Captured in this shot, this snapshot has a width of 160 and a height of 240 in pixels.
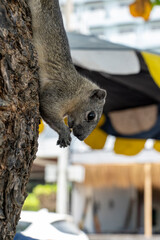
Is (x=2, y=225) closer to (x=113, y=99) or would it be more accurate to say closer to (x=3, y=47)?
(x=3, y=47)

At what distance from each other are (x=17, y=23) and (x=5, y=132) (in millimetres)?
280

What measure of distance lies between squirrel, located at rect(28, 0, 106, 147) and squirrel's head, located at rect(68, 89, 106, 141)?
0.10ft

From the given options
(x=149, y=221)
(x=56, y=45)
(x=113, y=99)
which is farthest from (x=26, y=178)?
(x=149, y=221)

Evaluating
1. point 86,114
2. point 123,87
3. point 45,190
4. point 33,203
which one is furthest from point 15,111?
point 45,190

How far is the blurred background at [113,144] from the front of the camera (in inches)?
99.4

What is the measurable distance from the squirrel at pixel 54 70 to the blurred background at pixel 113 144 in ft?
0.84

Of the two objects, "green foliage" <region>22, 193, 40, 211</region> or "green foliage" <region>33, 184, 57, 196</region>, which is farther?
"green foliage" <region>33, 184, 57, 196</region>

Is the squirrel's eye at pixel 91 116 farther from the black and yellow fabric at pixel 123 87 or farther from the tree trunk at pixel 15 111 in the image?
the black and yellow fabric at pixel 123 87

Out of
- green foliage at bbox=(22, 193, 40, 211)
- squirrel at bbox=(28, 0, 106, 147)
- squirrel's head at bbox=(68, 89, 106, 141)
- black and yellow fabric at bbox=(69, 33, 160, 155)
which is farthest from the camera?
green foliage at bbox=(22, 193, 40, 211)

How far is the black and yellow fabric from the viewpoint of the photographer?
2396mm

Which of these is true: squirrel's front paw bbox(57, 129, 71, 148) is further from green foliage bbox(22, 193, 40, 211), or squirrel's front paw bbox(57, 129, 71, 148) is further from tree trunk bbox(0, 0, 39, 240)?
green foliage bbox(22, 193, 40, 211)

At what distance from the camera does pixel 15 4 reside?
1047 mm

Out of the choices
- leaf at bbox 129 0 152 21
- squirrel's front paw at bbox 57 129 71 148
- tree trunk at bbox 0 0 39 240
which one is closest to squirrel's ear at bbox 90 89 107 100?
squirrel's front paw at bbox 57 129 71 148

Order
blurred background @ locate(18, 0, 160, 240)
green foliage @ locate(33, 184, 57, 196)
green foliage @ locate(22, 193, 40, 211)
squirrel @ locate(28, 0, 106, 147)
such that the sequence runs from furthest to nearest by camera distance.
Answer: green foliage @ locate(33, 184, 57, 196) < green foliage @ locate(22, 193, 40, 211) < blurred background @ locate(18, 0, 160, 240) < squirrel @ locate(28, 0, 106, 147)
